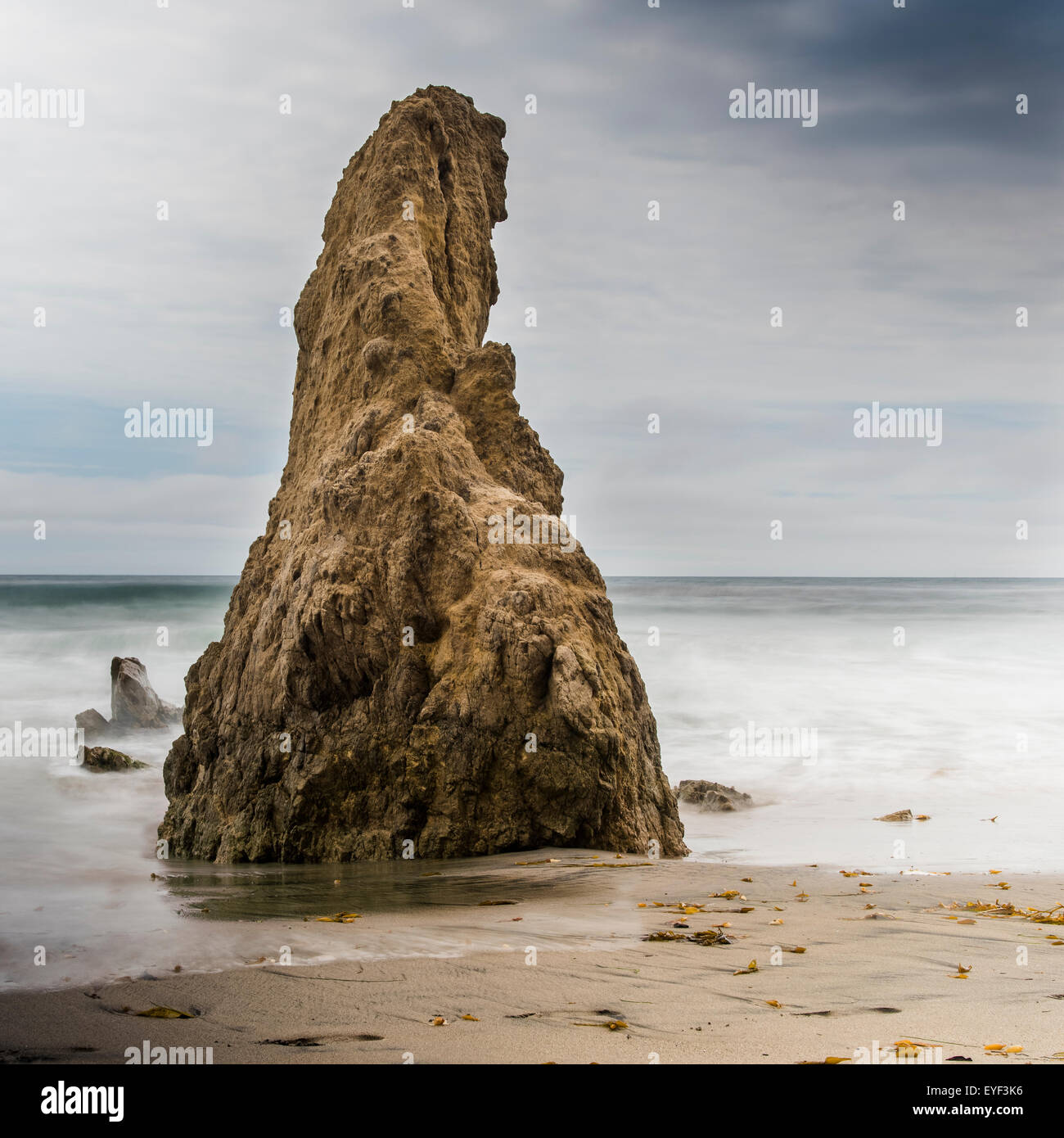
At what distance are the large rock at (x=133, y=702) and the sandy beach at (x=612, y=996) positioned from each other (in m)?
14.3

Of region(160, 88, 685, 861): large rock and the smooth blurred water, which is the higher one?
region(160, 88, 685, 861): large rock

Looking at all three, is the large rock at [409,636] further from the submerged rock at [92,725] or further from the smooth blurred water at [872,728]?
the submerged rock at [92,725]

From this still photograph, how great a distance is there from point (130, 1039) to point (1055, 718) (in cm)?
2226

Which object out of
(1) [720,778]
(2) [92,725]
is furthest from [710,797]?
(2) [92,725]

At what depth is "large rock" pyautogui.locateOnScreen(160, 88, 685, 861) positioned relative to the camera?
7.35m

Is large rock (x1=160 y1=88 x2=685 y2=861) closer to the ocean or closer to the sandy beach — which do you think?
the ocean

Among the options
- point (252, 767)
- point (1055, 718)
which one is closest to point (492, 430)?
point (252, 767)

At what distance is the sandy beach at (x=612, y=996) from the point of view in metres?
3.19

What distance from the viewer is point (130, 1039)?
3236 mm

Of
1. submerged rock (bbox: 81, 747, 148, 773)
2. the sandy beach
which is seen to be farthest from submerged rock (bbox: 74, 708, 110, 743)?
the sandy beach

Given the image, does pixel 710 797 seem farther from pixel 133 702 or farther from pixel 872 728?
pixel 133 702

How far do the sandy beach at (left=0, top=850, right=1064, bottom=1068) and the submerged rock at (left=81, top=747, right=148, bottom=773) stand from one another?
9.04 meters

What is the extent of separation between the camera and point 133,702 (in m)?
18.7
